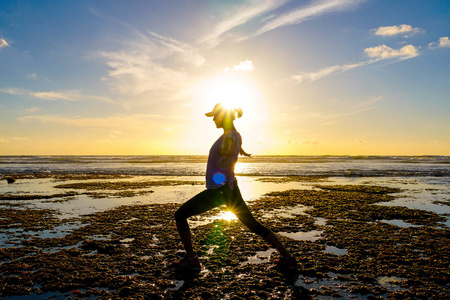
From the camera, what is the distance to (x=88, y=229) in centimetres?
902

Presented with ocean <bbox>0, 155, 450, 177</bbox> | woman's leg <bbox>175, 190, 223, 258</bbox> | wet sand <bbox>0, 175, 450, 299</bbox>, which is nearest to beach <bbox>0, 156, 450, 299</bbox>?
wet sand <bbox>0, 175, 450, 299</bbox>

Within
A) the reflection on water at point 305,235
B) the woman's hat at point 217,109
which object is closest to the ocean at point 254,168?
the reflection on water at point 305,235

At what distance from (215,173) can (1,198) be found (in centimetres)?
1696

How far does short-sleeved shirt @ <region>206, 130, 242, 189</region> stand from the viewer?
5.11 meters

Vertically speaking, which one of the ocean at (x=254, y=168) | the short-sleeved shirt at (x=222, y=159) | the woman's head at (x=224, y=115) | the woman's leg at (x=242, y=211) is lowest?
the ocean at (x=254, y=168)

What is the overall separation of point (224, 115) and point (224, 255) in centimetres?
331

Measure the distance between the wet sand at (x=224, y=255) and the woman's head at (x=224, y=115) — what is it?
2.89 m

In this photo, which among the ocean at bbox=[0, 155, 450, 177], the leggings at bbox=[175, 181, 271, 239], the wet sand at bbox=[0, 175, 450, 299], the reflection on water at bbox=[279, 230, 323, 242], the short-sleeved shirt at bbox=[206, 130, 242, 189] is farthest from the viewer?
the ocean at bbox=[0, 155, 450, 177]

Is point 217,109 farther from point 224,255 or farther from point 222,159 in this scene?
point 224,255

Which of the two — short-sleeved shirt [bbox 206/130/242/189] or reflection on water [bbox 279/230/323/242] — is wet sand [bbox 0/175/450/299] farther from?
short-sleeved shirt [bbox 206/130/242/189]

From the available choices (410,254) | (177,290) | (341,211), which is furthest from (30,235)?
(341,211)

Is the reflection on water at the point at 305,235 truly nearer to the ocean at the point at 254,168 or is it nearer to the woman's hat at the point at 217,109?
the woman's hat at the point at 217,109

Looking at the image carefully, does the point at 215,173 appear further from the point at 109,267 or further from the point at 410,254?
the point at 410,254

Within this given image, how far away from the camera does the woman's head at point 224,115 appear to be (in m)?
5.43
